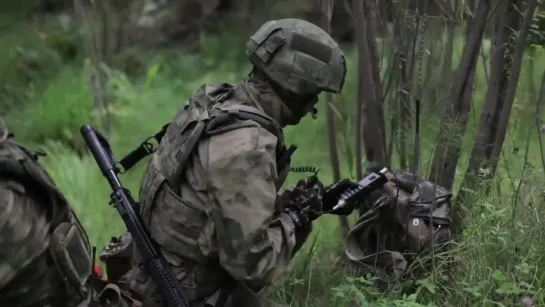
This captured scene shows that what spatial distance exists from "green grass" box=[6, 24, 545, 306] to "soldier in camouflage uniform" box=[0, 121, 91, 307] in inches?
37.7

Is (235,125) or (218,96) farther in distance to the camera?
(218,96)

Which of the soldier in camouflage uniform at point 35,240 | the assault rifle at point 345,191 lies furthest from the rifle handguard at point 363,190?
the soldier in camouflage uniform at point 35,240

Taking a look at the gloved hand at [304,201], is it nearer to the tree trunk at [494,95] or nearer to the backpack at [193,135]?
the backpack at [193,135]

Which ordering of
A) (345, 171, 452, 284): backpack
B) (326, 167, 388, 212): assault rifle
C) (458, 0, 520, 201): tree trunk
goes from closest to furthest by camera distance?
(326, 167, 388, 212): assault rifle, (345, 171, 452, 284): backpack, (458, 0, 520, 201): tree trunk

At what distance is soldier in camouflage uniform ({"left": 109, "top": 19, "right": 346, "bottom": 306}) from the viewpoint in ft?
7.45

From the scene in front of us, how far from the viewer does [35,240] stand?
2070 mm

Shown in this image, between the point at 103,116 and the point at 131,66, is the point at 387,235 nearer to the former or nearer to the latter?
the point at 103,116

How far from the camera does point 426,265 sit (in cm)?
292

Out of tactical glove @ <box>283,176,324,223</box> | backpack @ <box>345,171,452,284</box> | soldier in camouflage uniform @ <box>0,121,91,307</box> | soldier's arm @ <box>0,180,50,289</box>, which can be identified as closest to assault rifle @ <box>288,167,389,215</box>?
tactical glove @ <box>283,176,324,223</box>

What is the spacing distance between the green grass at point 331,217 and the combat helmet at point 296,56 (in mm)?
736

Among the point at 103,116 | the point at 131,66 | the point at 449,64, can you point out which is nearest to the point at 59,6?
the point at 131,66

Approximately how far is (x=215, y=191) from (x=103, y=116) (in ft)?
11.2

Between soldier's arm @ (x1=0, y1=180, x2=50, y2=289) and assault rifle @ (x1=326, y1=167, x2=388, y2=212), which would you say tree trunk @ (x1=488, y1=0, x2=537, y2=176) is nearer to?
assault rifle @ (x1=326, y1=167, x2=388, y2=212)

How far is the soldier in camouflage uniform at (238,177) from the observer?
2270 millimetres
